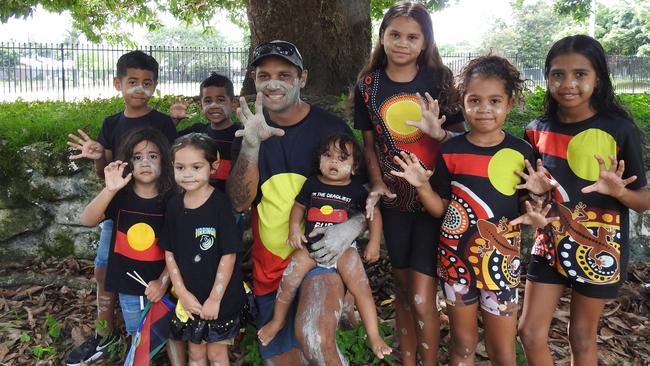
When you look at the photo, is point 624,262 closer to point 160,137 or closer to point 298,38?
point 160,137

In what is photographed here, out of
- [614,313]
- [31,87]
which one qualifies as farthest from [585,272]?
[31,87]

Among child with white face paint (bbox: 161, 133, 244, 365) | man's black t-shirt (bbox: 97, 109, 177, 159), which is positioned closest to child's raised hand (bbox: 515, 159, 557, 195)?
child with white face paint (bbox: 161, 133, 244, 365)

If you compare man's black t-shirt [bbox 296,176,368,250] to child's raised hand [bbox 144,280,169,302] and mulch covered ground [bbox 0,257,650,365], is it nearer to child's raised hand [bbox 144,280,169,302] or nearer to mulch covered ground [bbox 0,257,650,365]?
child's raised hand [bbox 144,280,169,302]

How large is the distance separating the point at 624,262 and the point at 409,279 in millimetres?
1136

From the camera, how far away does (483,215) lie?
9.16 feet

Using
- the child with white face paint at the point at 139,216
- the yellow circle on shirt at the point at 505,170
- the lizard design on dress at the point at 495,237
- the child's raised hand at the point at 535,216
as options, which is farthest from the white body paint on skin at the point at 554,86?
the child with white face paint at the point at 139,216

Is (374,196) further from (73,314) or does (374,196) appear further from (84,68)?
(84,68)

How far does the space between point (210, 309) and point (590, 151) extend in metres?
2.17

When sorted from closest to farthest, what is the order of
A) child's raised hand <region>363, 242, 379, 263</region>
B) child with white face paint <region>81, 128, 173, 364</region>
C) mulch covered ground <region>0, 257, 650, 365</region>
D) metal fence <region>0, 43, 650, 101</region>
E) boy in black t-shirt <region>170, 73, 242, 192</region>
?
child's raised hand <region>363, 242, 379, 263</region>, child with white face paint <region>81, 128, 173, 364</region>, mulch covered ground <region>0, 257, 650, 365</region>, boy in black t-shirt <region>170, 73, 242, 192</region>, metal fence <region>0, 43, 650, 101</region>

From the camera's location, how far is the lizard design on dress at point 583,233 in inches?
112

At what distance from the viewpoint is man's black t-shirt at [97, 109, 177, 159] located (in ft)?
12.4

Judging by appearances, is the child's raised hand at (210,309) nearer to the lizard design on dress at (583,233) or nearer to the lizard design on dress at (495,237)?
the lizard design on dress at (495,237)

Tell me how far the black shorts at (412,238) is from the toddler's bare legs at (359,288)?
0.92ft

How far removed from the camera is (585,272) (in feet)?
9.39
